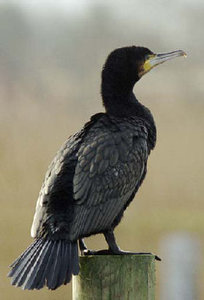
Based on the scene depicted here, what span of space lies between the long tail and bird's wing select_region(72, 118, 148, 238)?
114 mm

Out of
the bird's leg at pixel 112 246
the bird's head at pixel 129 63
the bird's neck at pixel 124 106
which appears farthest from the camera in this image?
the bird's head at pixel 129 63

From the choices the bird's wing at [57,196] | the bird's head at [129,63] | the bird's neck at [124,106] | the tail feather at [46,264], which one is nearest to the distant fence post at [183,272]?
the bird's neck at [124,106]

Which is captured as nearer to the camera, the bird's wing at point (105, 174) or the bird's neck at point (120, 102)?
the bird's wing at point (105, 174)

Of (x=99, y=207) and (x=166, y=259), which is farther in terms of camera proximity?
(x=166, y=259)

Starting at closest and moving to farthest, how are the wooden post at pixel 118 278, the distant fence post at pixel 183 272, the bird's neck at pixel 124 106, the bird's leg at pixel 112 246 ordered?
the wooden post at pixel 118 278 < the bird's leg at pixel 112 246 < the bird's neck at pixel 124 106 < the distant fence post at pixel 183 272

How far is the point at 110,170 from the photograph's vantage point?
5406 mm

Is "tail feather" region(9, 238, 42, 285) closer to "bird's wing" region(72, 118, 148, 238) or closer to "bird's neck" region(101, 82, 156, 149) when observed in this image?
"bird's wing" region(72, 118, 148, 238)

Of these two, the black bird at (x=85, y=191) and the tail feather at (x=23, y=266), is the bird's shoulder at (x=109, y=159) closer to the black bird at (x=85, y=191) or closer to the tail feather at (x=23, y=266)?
the black bird at (x=85, y=191)

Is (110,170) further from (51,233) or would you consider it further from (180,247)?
(180,247)

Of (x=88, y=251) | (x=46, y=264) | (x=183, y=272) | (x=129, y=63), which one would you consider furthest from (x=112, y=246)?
(x=183, y=272)

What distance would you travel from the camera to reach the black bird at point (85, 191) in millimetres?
5008

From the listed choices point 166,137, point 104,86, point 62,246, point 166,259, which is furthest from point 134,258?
point 166,137

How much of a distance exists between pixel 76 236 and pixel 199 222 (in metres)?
5.73

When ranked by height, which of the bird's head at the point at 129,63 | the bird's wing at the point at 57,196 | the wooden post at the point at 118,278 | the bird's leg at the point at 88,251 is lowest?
the wooden post at the point at 118,278
